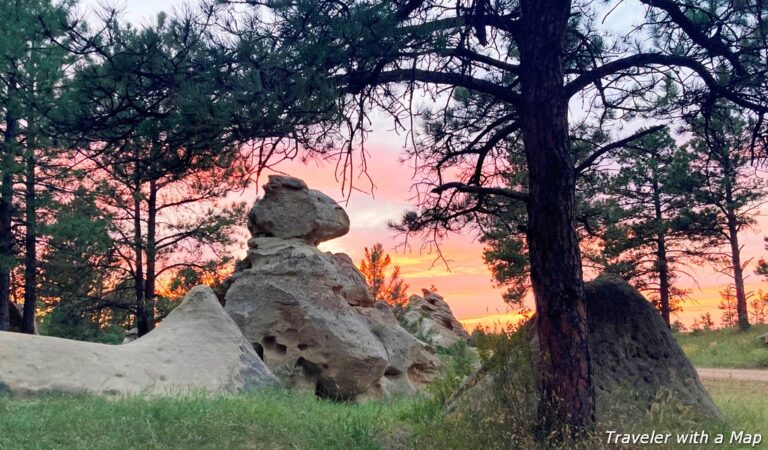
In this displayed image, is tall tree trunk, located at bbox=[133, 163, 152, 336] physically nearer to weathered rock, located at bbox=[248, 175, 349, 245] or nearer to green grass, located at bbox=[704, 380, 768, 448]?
weathered rock, located at bbox=[248, 175, 349, 245]

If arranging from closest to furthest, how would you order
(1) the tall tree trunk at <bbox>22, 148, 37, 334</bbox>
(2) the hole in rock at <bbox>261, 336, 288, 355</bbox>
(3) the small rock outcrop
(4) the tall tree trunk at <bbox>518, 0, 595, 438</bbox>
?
(4) the tall tree trunk at <bbox>518, 0, 595, 438</bbox>, (2) the hole in rock at <bbox>261, 336, 288, 355</bbox>, (1) the tall tree trunk at <bbox>22, 148, 37, 334</bbox>, (3) the small rock outcrop

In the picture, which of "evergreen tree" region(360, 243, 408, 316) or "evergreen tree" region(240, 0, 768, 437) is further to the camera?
"evergreen tree" region(360, 243, 408, 316)

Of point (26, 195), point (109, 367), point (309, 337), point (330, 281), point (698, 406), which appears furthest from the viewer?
point (26, 195)

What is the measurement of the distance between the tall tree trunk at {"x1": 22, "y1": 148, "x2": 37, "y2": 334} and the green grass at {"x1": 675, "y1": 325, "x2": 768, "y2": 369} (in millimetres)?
21430

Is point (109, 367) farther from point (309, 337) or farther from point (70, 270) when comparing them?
point (70, 270)

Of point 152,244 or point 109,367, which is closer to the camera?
point 109,367

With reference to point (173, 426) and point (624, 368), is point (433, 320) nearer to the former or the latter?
point (624, 368)

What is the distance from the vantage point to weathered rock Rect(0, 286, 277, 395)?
305 inches

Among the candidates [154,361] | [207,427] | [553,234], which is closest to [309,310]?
[154,361]

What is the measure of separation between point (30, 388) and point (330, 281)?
20.4 ft

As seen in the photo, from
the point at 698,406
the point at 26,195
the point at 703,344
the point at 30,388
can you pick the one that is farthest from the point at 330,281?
the point at 703,344

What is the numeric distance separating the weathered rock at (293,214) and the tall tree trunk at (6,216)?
876cm

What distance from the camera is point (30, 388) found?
24.6ft

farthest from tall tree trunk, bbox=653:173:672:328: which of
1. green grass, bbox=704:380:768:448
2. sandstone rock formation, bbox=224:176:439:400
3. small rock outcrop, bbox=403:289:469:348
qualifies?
sandstone rock formation, bbox=224:176:439:400
